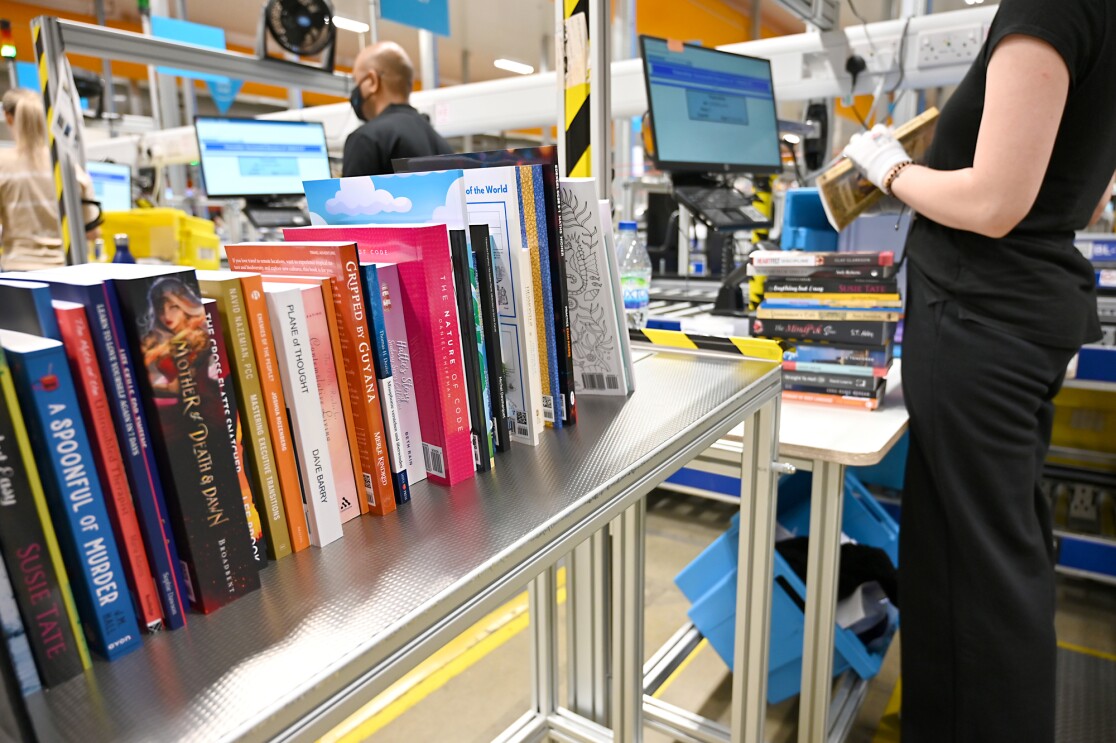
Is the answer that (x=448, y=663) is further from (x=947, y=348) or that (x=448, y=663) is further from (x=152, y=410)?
(x=152, y=410)

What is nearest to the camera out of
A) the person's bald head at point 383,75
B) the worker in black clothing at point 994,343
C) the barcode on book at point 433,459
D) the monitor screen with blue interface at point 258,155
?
Answer: the barcode on book at point 433,459

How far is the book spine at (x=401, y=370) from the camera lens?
70cm

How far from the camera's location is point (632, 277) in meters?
1.88

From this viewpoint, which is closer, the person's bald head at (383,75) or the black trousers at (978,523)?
the black trousers at (978,523)

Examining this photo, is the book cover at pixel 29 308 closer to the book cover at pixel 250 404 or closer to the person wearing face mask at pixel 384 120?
the book cover at pixel 250 404

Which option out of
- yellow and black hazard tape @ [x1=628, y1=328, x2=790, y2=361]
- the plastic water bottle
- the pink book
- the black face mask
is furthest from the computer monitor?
the pink book

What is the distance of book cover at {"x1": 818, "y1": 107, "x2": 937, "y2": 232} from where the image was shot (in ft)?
4.39

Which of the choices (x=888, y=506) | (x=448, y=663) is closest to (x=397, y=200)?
(x=448, y=663)

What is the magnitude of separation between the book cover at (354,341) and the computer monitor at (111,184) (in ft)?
14.1

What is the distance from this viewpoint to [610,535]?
4.75 ft

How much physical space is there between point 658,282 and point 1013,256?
1.84m

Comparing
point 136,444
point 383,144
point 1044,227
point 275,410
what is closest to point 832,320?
point 1044,227

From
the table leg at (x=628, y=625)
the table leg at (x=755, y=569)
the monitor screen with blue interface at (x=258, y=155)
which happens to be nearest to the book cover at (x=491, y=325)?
the table leg at (x=755, y=569)

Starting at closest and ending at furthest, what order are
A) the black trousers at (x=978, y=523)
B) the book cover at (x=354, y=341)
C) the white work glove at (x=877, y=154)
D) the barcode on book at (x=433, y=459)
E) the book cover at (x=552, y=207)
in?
1. the book cover at (x=354, y=341)
2. the barcode on book at (x=433, y=459)
3. the book cover at (x=552, y=207)
4. the black trousers at (x=978, y=523)
5. the white work glove at (x=877, y=154)
